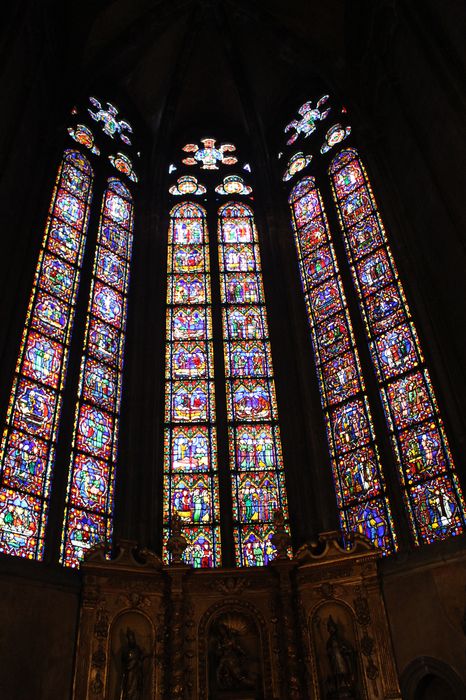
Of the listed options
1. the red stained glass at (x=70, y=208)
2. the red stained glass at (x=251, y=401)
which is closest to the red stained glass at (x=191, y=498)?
the red stained glass at (x=251, y=401)

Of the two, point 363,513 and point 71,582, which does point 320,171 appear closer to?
point 363,513

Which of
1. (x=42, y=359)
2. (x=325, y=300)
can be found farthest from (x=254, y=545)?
(x=325, y=300)

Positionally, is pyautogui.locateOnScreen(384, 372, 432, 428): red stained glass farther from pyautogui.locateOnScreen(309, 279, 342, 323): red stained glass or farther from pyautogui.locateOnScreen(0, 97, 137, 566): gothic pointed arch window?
pyautogui.locateOnScreen(0, 97, 137, 566): gothic pointed arch window

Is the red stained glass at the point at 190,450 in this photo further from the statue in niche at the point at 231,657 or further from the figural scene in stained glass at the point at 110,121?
the figural scene in stained glass at the point at 110,121

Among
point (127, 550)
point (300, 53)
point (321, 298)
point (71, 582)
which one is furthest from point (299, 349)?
point (300, 53)

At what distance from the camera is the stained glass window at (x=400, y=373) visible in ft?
31.0

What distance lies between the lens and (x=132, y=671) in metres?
8.27

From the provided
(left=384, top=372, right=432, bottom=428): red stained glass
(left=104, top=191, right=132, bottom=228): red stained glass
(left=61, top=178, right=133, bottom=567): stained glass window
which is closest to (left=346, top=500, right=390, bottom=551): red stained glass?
(left=384, top=372, right=432, bottom=428): red stained glass

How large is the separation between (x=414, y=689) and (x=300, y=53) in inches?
518

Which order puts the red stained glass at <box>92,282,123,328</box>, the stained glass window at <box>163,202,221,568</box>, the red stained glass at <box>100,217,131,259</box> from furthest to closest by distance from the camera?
the red stained glass at <box>100,217,131,259</box> < the red stained glass at <box>92,282,123,328</box> < the stained glass window at <box>163,202,221,568</box>

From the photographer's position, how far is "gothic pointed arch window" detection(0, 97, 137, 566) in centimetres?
945

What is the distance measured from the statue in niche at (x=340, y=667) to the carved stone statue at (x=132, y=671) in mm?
2384

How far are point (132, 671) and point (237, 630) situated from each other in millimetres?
1493

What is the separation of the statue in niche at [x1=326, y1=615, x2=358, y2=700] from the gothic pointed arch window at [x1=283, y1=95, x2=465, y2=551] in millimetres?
1705
